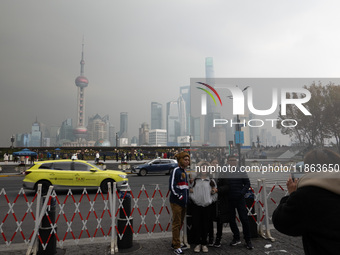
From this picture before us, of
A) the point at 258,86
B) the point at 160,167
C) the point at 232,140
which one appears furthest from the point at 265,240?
the point at 160,167

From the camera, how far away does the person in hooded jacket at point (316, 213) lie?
1.70 metres

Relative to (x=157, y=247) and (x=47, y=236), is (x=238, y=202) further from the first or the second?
(x=47, y=236)

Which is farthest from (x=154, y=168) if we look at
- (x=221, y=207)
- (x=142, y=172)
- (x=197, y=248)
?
(x=197, y=248)

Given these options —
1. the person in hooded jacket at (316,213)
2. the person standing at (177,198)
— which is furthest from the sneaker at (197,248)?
the person in hooded jacket at (316,213)

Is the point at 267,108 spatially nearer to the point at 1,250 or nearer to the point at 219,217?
the point at 219,217

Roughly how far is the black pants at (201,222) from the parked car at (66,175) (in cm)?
714

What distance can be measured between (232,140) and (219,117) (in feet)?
2.10

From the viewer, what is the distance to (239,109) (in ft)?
19.0

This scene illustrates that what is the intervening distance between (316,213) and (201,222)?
374 centimetres

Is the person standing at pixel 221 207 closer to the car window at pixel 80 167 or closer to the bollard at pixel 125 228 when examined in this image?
the bollard at pixel 125 228

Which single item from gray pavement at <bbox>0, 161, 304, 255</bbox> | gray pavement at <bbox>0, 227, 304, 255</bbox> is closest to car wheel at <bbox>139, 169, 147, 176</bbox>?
gray pavement at <bbox>0, 161, 304, 255</bbox>

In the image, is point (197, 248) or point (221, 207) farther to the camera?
point (221, 207)

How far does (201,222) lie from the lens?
5.19 meters

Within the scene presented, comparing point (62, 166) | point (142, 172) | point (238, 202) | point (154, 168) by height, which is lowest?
point (142, 172)
